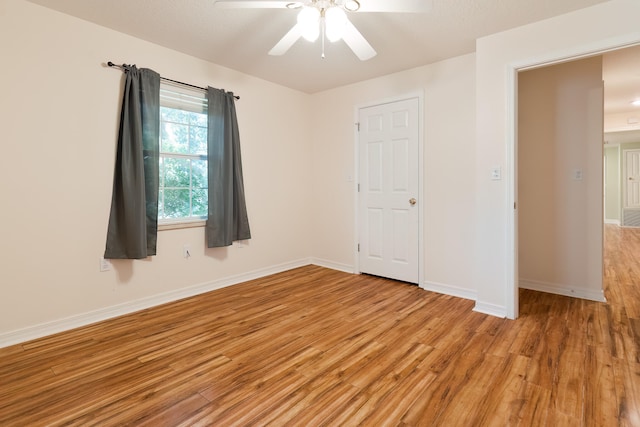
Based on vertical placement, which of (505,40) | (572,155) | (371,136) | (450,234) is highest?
(505,40)

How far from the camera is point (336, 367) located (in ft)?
6.72

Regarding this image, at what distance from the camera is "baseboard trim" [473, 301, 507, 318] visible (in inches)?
112

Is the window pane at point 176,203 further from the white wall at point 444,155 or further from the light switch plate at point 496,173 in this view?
the light switch plate at point 496,173

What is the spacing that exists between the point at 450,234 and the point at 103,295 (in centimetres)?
333

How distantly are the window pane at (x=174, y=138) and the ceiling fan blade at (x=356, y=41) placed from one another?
1.95 m

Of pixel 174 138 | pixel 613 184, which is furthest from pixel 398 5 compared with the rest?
pixel 613 184

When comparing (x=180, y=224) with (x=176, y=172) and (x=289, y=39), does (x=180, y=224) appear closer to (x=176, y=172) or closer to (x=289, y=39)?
(x=176, y=172)

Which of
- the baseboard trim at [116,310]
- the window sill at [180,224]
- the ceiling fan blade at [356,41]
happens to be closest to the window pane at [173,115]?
the window sill at [180,224]

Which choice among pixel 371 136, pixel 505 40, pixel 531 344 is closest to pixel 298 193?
pixel 371 136

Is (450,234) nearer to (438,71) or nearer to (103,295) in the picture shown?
(438,71)

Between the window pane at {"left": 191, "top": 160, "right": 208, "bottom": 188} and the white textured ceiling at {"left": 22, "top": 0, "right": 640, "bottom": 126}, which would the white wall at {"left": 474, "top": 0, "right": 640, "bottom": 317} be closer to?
the white textured ceiling at {"left": 22, "top": 0, "right": 640, "bottom": 126}

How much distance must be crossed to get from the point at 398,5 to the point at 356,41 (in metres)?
0.38

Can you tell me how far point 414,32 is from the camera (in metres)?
2.79

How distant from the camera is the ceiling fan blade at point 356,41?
2086 mm
